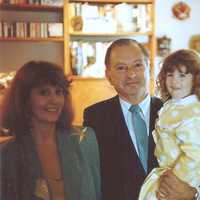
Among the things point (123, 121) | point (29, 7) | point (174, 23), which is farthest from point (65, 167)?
point (174, 23)

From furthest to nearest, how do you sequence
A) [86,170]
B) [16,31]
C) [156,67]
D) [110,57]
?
[156,67] < [16,31] < [110,57] < [86,170]

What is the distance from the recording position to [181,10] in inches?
160

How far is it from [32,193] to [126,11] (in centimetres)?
267

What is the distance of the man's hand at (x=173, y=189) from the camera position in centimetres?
138

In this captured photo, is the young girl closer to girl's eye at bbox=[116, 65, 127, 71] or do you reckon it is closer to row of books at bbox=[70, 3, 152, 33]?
girl's eye at bbox=[116, 65, 127, 71]

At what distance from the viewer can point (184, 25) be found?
13.5 ft

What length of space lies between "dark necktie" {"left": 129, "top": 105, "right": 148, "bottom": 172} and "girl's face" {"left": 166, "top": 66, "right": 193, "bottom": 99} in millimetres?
262

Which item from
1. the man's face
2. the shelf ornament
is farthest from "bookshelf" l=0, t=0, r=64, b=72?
the man's face

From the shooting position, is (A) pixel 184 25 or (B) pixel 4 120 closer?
(B) pixel 4 120

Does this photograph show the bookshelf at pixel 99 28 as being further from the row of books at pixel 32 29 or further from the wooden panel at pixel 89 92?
the row of books at pixel 32 29

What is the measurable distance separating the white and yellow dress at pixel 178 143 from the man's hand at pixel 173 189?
0.02 meters

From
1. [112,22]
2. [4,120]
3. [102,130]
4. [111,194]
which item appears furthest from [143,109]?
[112,22]

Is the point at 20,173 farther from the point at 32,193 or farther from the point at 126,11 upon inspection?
the point at 126,11

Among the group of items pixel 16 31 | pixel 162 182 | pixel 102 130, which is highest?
pixel 16 31
